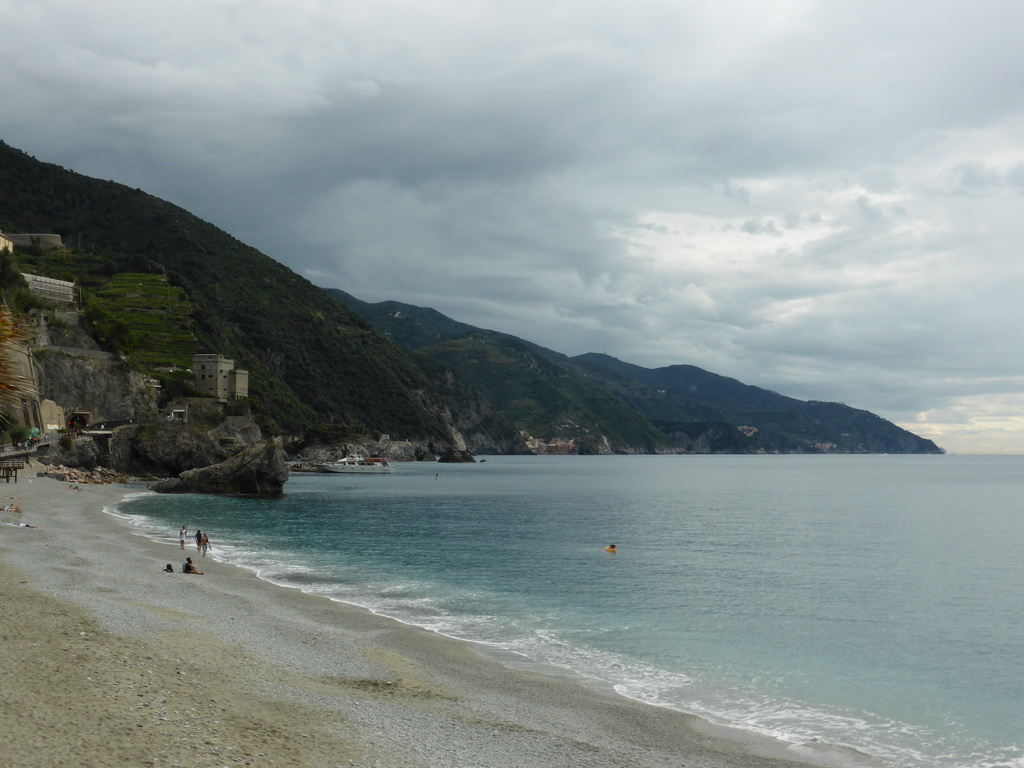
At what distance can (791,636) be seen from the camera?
24953 millimetres

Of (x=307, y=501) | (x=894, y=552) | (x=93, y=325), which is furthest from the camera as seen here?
(x=93, y=325)

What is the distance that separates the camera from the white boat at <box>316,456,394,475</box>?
146625mm

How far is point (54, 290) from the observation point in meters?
125

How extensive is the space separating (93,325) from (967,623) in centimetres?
12400

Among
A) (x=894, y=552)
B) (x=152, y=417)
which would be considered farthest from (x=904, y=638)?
(x=152, y=417)

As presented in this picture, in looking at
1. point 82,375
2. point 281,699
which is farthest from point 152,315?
point 281,699

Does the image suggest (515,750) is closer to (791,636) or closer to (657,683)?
(657,683)

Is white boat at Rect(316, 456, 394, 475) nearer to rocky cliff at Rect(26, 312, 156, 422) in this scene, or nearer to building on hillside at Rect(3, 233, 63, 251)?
rocky cliff at Rect(26, 312, 156, 422)

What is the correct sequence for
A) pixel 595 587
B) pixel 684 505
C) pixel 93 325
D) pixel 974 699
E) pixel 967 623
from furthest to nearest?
pixel 93 325
pixel 684 505
pixel 595 587
pixel 967 623
pixel 974 699

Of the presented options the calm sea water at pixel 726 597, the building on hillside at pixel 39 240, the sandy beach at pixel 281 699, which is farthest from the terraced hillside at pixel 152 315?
the sandy beach at pixel 281 699

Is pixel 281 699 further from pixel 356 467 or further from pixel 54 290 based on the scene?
pixel 356 467

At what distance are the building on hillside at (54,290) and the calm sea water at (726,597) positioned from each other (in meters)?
69.4

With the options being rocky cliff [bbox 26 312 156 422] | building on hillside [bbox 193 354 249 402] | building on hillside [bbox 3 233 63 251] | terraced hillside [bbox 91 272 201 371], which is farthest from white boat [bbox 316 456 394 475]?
building on hillside [bbox 3 233 63 251]

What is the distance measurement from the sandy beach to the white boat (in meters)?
122
